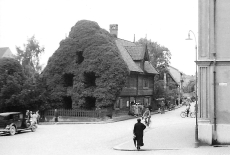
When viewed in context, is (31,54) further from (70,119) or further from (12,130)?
(12,130)

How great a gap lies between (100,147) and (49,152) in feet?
9.54

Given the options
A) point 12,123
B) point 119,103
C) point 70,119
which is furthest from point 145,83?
point 12,123

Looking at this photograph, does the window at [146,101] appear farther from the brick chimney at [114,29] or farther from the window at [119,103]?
the brick chimney at [114,29]

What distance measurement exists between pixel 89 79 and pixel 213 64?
23.8 meters

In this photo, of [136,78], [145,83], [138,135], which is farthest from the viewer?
[145,83]

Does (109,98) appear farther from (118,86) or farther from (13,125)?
(13,125)

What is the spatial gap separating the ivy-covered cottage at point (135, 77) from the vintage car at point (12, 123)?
16.4 meters

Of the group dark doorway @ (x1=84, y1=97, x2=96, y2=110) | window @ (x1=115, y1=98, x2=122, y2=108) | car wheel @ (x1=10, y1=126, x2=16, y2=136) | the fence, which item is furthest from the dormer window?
car wheel @ (x1=10, y1=126, x2=16, y2=136)

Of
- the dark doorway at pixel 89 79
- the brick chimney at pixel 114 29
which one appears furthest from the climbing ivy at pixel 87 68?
the brick chimney at pixel 114 29

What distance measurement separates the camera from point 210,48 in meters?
16.2

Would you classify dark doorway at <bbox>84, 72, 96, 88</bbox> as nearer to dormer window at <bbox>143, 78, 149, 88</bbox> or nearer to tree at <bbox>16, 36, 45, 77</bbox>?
dormer window at <bbox>143, 78, 149, 88</bbox>

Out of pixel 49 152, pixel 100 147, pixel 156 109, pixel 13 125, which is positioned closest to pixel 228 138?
pixel 100 147

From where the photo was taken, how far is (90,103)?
38.5 m

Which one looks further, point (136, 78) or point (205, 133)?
point (136, 78)
